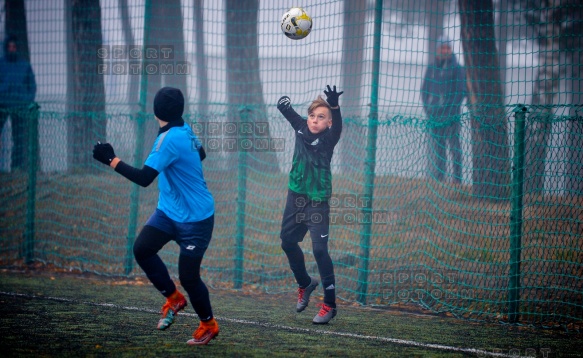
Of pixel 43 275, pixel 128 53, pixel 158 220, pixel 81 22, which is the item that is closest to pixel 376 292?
pixel 158 220

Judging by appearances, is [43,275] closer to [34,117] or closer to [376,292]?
[34,117]

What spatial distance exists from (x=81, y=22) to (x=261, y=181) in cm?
420

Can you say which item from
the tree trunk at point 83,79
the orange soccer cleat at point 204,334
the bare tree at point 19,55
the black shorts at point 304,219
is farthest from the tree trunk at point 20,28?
the orange soccer cleat at point 204,334

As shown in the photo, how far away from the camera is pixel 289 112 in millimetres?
6676

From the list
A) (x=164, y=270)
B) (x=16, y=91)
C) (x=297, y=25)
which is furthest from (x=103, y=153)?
(x=16, y=91)

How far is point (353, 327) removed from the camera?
6273 millimetres

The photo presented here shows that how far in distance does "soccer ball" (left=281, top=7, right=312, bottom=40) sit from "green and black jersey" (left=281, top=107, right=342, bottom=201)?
123 cm

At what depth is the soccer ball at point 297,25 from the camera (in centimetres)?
720

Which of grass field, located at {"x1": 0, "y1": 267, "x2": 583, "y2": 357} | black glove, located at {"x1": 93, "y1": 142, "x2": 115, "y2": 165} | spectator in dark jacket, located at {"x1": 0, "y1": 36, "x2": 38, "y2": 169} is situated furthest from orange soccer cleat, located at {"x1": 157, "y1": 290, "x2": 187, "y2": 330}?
spectator in dark jacket, located at {"x1": 0, "y1": 36, "x2": 38, "y2": 169}

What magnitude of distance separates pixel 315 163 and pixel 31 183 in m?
5.35

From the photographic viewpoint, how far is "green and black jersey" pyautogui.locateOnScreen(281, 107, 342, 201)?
6453 millimetres

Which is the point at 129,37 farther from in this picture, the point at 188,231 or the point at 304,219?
the point at 188,231

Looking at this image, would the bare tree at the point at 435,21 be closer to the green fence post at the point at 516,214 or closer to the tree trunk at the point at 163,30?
the green fence post at the point at 516,214

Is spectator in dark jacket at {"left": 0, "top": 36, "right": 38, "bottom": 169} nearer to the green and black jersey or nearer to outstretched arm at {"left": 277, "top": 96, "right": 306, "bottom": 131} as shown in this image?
outstretched arm at {"left": 277, "top": 96, "right": 306, "bottom": 131}
